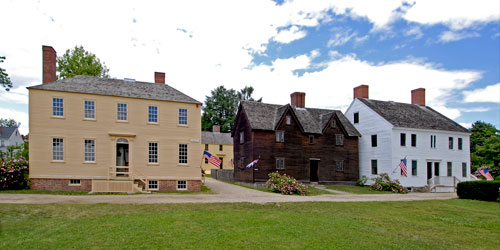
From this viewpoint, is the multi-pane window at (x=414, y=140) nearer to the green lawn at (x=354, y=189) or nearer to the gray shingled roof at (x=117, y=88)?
the green lawn at (x=354, y=189)

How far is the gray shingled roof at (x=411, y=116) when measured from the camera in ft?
115

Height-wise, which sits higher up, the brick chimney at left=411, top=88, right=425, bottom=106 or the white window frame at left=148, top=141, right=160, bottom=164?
the brick chimney at left=411, top=88, right=425, bottom=106

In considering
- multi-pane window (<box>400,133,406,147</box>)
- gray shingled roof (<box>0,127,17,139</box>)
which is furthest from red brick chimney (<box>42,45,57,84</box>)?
gray shingled roof (<box>0,127,17,139</box>)

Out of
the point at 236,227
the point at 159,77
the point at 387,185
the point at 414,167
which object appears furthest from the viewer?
the point at 414,167

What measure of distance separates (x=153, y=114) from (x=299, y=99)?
17623mm

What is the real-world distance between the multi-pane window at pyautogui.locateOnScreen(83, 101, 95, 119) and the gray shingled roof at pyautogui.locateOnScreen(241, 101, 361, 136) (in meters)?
13.5

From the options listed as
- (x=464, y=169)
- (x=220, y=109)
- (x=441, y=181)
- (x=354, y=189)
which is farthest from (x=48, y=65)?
(x=220, y=109)

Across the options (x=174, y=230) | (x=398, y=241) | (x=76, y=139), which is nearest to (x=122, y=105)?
(x=76, y=139)

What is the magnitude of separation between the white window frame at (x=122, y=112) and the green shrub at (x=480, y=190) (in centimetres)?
2522

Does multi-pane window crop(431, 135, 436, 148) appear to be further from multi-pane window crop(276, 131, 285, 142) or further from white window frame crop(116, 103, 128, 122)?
white window frame crop(116, 103, 128, 122)

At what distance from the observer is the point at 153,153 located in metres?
24.9

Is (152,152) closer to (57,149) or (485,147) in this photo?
(57,149)

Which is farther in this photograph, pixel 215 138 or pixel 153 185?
pixel 215 138

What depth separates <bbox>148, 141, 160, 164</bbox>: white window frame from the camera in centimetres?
2483
